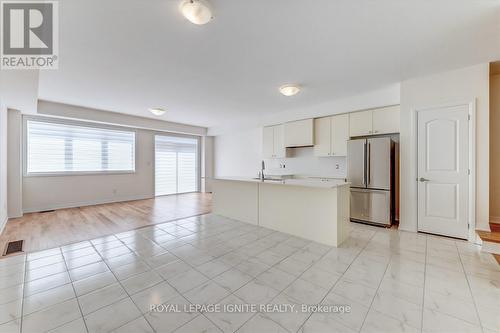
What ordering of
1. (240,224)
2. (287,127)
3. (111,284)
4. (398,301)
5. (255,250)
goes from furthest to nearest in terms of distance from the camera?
(287,127) → (240,224) → (255,250) → (111,284) → (398,301)

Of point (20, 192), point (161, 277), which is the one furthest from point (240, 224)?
point (20, 192)

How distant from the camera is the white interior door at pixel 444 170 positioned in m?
3.07

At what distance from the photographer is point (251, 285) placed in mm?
2008

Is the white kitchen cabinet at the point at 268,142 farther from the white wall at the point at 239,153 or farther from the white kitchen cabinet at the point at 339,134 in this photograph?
the white kitchen cabinet at the point at 339,134

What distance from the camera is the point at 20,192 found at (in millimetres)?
Answer: 4598

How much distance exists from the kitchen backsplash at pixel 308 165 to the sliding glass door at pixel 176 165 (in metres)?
3.52

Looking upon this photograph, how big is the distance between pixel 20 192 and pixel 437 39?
806 centimetres

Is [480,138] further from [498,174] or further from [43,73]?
[43,73]

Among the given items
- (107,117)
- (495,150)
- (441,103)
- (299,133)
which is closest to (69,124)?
(107,117)

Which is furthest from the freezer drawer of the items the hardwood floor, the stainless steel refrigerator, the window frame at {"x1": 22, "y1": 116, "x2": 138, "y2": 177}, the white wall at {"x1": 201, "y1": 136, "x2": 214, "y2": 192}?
the window frame at {"x1": 22, "y1": 116, "x2": 138, "y2": 177}

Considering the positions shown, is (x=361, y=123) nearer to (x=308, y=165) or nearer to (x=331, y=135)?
(x=331, y=135)

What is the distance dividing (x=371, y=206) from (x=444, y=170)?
4.07 feet

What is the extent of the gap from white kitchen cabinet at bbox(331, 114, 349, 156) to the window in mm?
6116

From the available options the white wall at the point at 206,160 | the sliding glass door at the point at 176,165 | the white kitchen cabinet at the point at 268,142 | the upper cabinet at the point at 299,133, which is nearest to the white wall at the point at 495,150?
→ the upper cabinet at the point at 299,133
